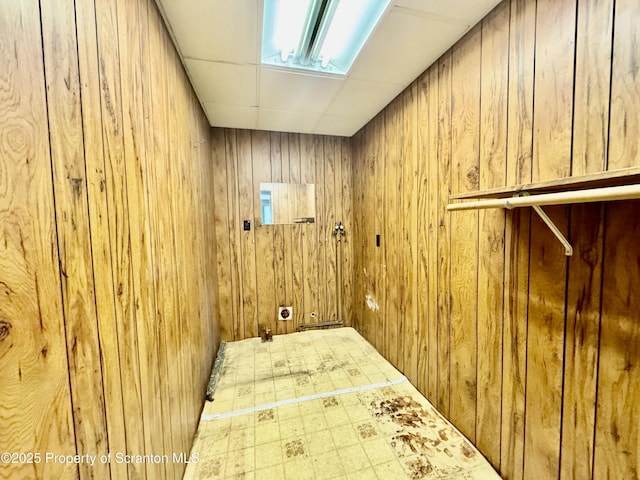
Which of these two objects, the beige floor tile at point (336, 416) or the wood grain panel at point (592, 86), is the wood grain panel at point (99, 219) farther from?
the wood grain panel at point (592, 86)

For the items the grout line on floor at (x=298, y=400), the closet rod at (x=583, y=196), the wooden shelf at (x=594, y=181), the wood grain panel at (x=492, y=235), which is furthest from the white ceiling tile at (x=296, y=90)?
the grout line on floor at (x=298, y=400)

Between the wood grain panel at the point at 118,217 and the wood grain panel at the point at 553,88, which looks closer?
the wood grain panel at the point at 118,217

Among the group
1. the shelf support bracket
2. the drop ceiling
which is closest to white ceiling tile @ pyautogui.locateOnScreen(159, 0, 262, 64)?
the drop ceiling

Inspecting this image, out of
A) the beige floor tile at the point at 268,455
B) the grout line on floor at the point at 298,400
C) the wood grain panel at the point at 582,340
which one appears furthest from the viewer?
the grout line on floor at the point at 298,400

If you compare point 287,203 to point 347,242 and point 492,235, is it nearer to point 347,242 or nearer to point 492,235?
point 347,242

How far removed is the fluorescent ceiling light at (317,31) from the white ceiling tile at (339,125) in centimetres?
76

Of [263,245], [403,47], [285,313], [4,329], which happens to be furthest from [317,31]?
[285,313]

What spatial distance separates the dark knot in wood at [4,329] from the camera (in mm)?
473

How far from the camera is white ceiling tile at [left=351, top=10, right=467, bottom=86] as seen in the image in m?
1.33

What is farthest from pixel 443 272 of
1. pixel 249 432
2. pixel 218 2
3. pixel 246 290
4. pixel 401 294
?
pixel 246 290

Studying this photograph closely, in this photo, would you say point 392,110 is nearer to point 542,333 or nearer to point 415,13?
point 415,13

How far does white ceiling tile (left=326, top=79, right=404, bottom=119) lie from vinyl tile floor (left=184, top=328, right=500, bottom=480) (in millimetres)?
2426

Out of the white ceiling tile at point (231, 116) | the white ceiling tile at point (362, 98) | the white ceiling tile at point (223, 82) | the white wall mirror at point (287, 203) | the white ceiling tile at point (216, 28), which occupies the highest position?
the white ceiling tile at point (231, 116)

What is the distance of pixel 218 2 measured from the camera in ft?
3.92
